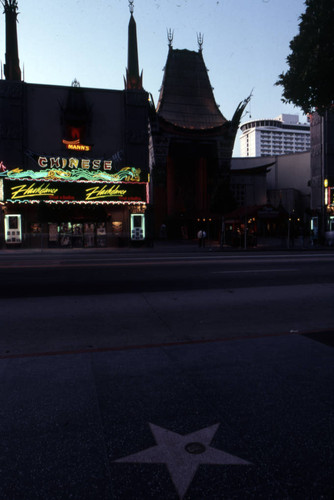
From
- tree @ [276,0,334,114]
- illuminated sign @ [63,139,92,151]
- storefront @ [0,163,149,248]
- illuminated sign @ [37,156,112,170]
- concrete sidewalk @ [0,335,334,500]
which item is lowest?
concrete sidewalk @ [0,335,334,500]

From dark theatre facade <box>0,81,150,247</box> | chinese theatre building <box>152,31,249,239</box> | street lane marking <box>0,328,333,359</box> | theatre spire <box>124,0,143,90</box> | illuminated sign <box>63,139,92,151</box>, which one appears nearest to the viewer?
street lane marking <box>0,328,333,359</box>

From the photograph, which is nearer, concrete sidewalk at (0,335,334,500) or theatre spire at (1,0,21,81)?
concrete sidewalk at (0,335,334,500)

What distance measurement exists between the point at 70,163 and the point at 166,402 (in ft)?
99.5

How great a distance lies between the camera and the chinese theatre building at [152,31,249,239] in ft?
152

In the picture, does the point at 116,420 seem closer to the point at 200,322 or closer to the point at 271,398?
the point at 271,398

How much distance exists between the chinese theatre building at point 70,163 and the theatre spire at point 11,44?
0.09m

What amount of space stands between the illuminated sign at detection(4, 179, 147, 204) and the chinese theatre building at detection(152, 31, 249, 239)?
14.4 m

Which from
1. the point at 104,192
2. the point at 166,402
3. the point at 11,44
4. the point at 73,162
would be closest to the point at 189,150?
the point at 104,192

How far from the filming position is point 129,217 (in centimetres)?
3347

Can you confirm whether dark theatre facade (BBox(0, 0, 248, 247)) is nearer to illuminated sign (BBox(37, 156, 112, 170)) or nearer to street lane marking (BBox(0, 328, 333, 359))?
illuminated sign (BBox(37, 156, 112, 170))

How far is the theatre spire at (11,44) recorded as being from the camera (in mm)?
34969

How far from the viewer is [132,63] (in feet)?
128

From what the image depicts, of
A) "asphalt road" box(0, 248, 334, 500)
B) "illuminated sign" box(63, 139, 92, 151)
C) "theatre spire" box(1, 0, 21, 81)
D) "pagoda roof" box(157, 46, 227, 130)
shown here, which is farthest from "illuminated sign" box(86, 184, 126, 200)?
"asphalt road" box(0, 248, 334, 500)

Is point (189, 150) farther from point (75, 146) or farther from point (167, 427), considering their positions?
point (167, 427)
